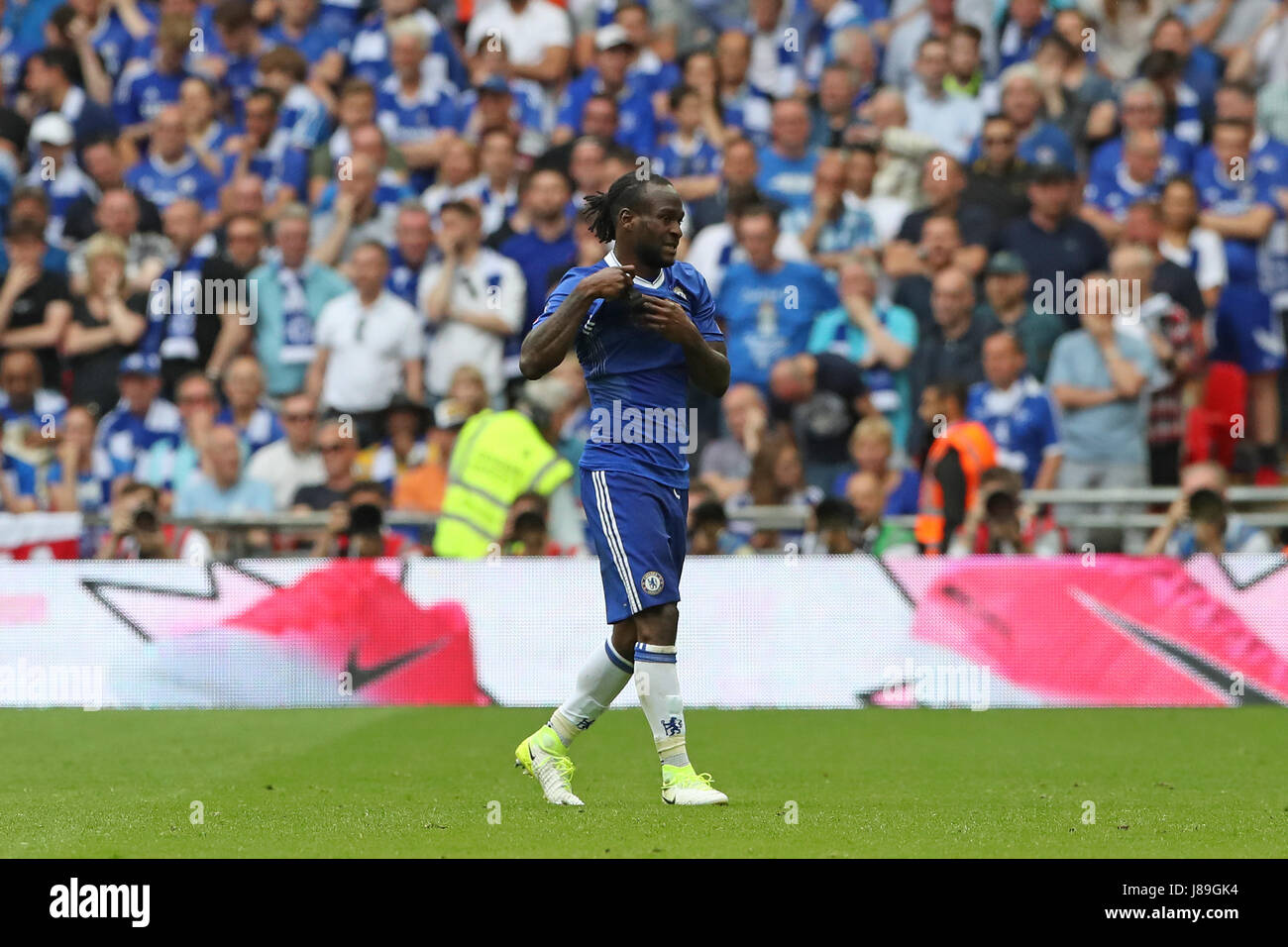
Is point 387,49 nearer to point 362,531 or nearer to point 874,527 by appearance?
point 362,531

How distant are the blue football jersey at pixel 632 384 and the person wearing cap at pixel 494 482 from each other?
239 inches

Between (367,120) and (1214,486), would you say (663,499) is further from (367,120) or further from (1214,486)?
(367,120)

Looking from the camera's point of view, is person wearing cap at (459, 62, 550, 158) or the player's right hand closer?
the player's right hand

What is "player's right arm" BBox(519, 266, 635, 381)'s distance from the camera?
24.6ft

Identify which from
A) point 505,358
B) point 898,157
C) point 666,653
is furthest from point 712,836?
point 898,157

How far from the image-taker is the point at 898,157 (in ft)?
54.7

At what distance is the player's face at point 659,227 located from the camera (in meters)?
7.76

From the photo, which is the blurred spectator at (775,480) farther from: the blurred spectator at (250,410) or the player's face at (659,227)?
the player's face at (659,227)

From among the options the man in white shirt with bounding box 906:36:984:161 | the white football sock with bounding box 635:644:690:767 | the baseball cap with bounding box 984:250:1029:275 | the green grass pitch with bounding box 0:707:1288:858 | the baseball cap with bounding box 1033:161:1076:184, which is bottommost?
the green grass pitch with bounding box 0:707:1288:858

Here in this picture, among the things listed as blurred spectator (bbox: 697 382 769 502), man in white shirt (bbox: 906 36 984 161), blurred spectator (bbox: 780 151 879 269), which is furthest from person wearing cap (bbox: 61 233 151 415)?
man in white shirt (bbox: 906 36 984 161)

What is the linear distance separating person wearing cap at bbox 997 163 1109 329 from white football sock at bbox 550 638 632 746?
27.3 feet

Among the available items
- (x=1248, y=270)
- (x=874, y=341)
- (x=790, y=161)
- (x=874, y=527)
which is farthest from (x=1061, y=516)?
(x=790, y=161)

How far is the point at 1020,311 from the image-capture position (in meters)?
15.1

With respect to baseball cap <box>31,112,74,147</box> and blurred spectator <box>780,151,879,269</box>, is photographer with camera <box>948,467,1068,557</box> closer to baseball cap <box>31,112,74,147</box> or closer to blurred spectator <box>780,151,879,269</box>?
blurred spectator <box>780,151,879,269</box>
